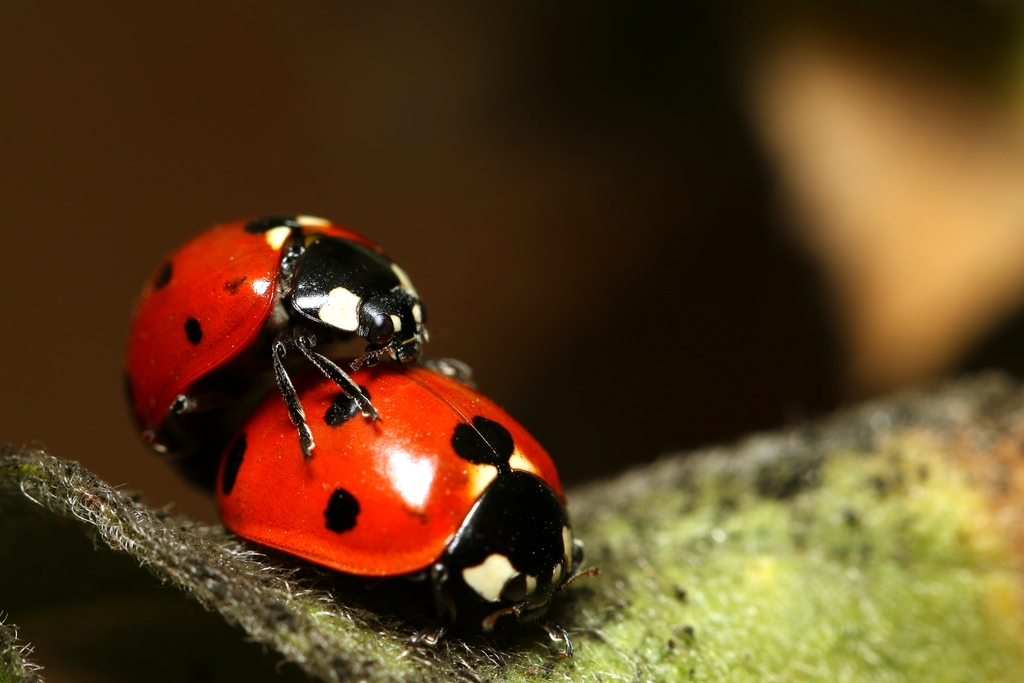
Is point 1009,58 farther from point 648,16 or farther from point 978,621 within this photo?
point 978,621

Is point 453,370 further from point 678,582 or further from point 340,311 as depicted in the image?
point 678,582

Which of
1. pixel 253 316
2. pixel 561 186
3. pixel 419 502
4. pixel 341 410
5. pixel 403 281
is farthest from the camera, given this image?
pixel 561 186

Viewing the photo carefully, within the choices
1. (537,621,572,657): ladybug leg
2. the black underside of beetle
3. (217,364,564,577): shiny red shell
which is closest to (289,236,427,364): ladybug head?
(217,364,564,577): shiny red shell

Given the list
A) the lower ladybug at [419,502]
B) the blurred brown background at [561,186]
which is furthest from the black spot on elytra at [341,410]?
the blurred brown background at [561,186]

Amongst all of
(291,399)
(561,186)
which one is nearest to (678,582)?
(291,399)

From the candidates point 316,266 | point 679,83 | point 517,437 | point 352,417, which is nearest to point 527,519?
point 517,437

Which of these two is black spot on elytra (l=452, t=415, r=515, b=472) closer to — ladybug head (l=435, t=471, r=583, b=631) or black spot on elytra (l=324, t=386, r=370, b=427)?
ladybug head (l=435, t=471, r=583, b=631)

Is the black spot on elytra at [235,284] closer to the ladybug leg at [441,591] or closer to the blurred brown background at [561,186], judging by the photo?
the ladybug leg at [441,591]
